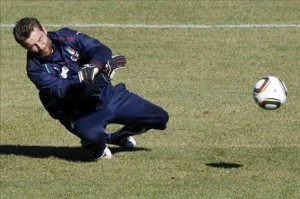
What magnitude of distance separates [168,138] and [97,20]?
696 centimetres

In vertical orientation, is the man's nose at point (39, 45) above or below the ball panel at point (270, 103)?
above

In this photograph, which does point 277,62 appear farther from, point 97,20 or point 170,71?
point 97,20

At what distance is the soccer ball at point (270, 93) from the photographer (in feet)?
30.1

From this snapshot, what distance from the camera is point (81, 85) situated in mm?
9102

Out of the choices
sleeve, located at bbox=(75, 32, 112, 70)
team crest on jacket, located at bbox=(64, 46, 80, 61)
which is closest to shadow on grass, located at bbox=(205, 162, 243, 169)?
sleeve, located at bbox=(75, 32, 112, 70)

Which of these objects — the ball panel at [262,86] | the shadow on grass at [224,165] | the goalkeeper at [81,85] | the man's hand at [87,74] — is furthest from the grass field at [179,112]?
the man's hand at [87,74]

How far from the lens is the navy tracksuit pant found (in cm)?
954

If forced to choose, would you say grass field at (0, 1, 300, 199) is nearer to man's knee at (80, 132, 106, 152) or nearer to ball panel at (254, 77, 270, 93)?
man's knee at (80, 132, 106, 152)

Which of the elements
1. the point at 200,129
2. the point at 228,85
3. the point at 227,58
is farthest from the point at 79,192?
the point at 227,58

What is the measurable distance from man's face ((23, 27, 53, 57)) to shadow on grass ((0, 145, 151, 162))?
1394 millimetres

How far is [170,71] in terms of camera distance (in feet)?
47.9

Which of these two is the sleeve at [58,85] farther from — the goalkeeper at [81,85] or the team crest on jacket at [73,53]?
the team crest on jacket at [73,53]

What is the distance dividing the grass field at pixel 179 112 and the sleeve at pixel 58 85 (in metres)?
0.87

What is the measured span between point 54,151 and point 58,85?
59.1 inches
